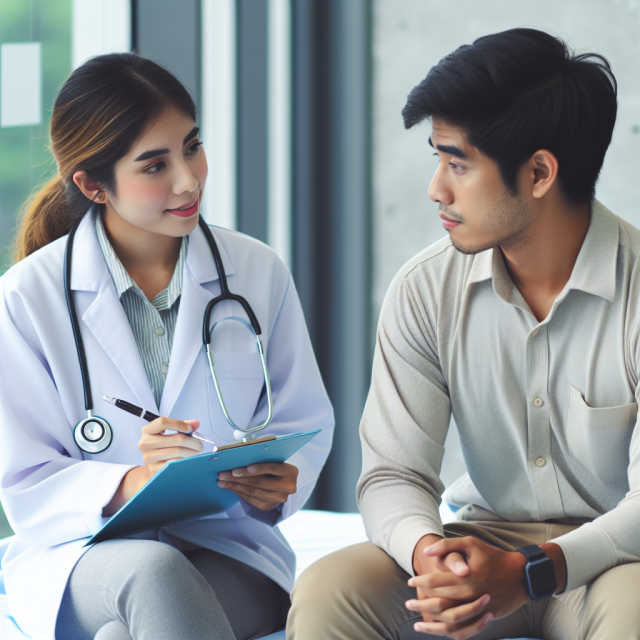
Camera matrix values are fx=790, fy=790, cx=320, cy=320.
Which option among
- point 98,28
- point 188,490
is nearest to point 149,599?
point 188,490

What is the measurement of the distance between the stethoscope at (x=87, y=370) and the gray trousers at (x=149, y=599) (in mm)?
201

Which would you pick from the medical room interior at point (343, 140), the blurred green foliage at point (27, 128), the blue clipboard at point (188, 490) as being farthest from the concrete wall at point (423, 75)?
the blue clipboard at point (188, 490)

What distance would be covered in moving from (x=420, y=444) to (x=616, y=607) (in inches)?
16.1

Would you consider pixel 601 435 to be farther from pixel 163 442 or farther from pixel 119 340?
pixel 119 340

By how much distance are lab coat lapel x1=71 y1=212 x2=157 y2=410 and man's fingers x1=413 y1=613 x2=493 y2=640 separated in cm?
64

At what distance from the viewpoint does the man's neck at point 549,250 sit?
4.60 ft

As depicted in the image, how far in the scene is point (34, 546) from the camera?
1438mm

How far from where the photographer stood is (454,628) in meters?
1.11

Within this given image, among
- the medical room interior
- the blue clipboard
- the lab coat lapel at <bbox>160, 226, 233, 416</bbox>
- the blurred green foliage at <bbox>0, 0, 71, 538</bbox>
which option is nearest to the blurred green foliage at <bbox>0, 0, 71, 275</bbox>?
the blurred green foliage at <bbox>0, 0, 71, 538</bbox>

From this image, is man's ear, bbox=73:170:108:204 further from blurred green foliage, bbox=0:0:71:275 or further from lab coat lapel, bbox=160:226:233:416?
blurred green foliage, bbox=0:0:71:275

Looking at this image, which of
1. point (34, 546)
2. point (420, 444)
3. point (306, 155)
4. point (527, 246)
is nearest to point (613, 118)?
point (527, 246)

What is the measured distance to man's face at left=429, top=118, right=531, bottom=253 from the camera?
1347 mm

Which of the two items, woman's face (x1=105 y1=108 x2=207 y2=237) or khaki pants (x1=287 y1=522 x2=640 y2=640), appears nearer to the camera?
khaki pants (x1=287 y1=522 x2=640 y2=640)

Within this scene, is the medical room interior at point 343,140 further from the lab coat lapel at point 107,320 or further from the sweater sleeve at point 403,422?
the sweater sleeve at point 403,422
